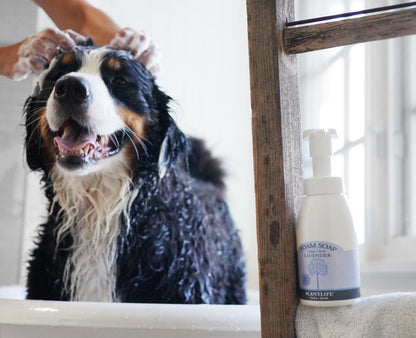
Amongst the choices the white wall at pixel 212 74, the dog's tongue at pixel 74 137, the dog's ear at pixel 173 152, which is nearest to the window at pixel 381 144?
the white wall at pixel 212 74

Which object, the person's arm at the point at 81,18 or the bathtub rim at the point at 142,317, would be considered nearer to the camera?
the bathtub rim at the point at 142,317

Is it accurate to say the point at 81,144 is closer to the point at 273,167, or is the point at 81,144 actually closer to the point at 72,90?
the point at 72,90

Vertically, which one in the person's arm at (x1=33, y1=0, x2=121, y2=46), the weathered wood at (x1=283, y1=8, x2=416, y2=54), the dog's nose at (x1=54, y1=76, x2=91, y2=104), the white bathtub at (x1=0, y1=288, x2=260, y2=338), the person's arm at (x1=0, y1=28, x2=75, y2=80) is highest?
the person's arm at (x1=33, y1=0, x2=121, y2=46)

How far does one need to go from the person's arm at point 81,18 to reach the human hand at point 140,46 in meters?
0.03

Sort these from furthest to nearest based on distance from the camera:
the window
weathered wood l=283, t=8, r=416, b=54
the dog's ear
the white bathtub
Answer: the dog's ear < the window < the white bathtub < weathered wood l=283, t=8, r=416, b=54

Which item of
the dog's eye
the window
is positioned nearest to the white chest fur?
the dog's eye

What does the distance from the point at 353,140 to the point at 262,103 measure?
0.93 metres

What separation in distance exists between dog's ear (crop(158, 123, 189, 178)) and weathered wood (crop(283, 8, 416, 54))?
0.84 m

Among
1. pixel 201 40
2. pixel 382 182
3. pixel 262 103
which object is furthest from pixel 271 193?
pixel 201 40

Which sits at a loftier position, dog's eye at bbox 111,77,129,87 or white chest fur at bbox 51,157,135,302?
dog's eye at bbox 111,77,129,87

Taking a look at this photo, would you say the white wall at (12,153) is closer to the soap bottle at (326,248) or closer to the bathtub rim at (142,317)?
the bathtub rim at (142,317)

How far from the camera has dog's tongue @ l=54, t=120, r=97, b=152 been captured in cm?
123

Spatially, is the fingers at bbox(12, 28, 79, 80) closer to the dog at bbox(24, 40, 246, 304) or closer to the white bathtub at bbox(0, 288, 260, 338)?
the dog at bbox(24, 40, 246, 304)

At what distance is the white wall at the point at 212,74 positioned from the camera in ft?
4.61
